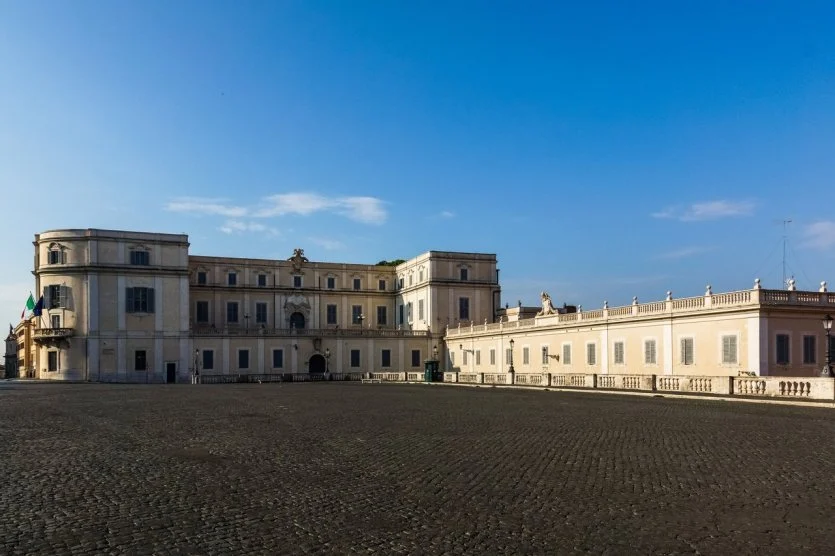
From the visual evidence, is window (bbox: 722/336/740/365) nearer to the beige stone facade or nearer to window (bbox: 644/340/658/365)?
window (bbox: 644/340/658/365)

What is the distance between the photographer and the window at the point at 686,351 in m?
36.5

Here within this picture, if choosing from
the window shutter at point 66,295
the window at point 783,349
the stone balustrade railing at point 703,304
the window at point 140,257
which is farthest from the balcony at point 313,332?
the window at point 783,349

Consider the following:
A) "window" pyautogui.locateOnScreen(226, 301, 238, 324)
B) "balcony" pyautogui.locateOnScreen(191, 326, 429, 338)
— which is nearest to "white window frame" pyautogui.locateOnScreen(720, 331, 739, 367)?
"balcony" pyautogui.locateOnScreen(191, 326, 429, 338)

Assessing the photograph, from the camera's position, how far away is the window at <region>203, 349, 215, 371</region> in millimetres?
60719

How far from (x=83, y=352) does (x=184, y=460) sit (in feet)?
163

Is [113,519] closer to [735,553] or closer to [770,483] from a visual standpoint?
[735,553]

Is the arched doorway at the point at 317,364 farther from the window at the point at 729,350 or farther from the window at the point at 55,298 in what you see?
the window at the point at 729,350

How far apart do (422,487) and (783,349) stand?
94.6 ft

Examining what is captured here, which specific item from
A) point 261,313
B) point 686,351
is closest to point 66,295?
point 261,313

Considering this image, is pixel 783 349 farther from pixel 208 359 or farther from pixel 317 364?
pixel 208 359

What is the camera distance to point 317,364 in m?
66.0

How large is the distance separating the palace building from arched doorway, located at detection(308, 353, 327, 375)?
94mm

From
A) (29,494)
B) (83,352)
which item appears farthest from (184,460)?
(83,352)

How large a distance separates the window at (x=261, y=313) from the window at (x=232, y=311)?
6.42ft
